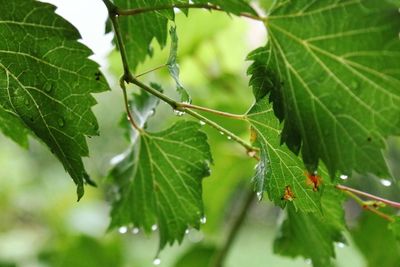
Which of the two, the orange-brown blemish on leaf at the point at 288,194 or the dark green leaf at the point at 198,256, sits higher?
the orange-brown blemish on leaf at the point at 288,194

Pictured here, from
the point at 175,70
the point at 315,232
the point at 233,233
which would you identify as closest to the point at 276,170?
the point at 175,70

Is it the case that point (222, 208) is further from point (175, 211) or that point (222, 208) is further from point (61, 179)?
point (61, 179)

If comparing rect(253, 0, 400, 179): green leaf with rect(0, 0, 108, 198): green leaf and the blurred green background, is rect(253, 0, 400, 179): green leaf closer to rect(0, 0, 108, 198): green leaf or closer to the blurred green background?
rect(0, 0, 108, 198): green leaf

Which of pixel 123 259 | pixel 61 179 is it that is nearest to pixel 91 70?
pixel 123 259

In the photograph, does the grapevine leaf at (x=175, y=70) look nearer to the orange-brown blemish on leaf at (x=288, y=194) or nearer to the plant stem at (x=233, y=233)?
the orange-brown blemish on leaf at (x=288, y=194)

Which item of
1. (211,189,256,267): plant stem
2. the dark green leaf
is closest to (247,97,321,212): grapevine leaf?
(211,189,256,267): plant stem

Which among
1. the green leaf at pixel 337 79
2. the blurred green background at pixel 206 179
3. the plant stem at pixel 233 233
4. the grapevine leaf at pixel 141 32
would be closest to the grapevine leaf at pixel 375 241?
the blurred green background at pixel 206 179
